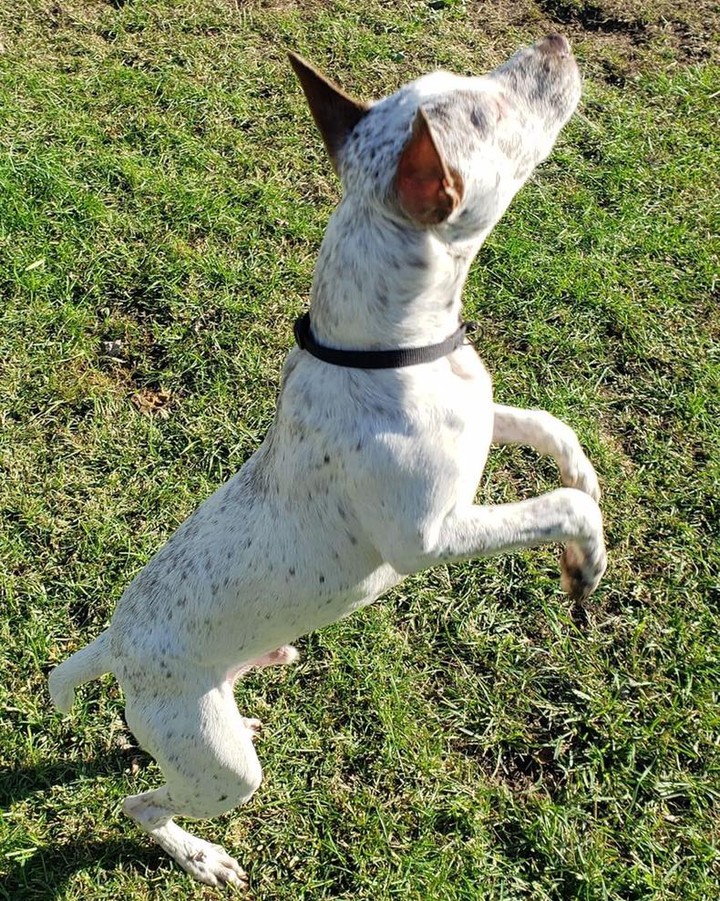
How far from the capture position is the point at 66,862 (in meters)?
4.01

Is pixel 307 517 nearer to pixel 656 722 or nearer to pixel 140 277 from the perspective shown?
pixel 656 722

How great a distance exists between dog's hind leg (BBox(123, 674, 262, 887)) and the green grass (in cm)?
76

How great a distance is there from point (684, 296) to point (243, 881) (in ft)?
14.3

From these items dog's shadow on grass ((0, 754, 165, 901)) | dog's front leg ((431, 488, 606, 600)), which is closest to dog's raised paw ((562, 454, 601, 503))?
dog's front leg ((431, 488, 606, 600))

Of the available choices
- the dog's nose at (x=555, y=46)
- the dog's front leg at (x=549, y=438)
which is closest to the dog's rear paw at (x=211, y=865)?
the dog's front leg at (x=549, y=438)

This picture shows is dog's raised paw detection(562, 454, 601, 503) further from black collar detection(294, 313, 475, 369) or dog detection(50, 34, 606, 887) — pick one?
black collar detection(294, 313, 475, 369)

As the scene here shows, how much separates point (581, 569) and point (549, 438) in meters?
0.55

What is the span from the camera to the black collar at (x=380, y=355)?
2.81m

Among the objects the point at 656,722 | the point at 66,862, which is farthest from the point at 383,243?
the point at 66,862

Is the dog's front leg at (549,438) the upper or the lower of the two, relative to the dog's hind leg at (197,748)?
upper

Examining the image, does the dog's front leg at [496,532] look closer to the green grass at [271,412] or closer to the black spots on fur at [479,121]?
the black spots on fur at [479,121]

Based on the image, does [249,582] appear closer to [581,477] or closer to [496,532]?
[496,532]

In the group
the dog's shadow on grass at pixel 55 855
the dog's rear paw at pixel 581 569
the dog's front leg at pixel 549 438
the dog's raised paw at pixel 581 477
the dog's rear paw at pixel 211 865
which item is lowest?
the dog's shadow on grass at pixel 55 855

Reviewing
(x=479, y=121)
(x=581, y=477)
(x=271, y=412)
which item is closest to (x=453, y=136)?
(x=479, y=121)
